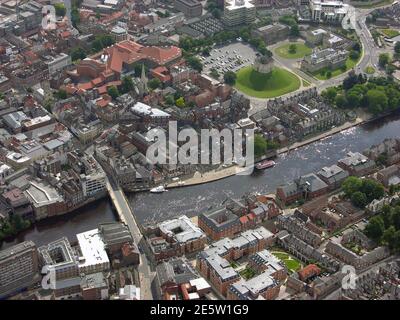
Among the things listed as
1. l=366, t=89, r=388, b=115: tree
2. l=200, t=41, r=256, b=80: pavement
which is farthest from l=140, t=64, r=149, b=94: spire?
l=366, t=89, r=388, b=115: tree

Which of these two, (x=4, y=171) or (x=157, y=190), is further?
(x=4, y=171)

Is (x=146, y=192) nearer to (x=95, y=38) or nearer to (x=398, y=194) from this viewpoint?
(x=398, y=194)

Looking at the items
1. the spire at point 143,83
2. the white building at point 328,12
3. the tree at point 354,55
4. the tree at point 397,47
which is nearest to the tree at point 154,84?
the spire at point 143,83

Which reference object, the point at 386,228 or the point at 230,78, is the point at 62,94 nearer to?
the point at 230,78

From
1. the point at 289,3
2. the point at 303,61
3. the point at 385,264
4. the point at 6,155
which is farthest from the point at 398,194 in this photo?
the point at 289,3

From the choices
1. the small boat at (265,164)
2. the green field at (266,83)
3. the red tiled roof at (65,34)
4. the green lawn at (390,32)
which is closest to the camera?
the small boat at (265,164)

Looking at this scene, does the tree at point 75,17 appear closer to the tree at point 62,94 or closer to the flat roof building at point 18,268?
the tree at point 62,94

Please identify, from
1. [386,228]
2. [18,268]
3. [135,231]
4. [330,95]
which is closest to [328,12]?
[330,95]
